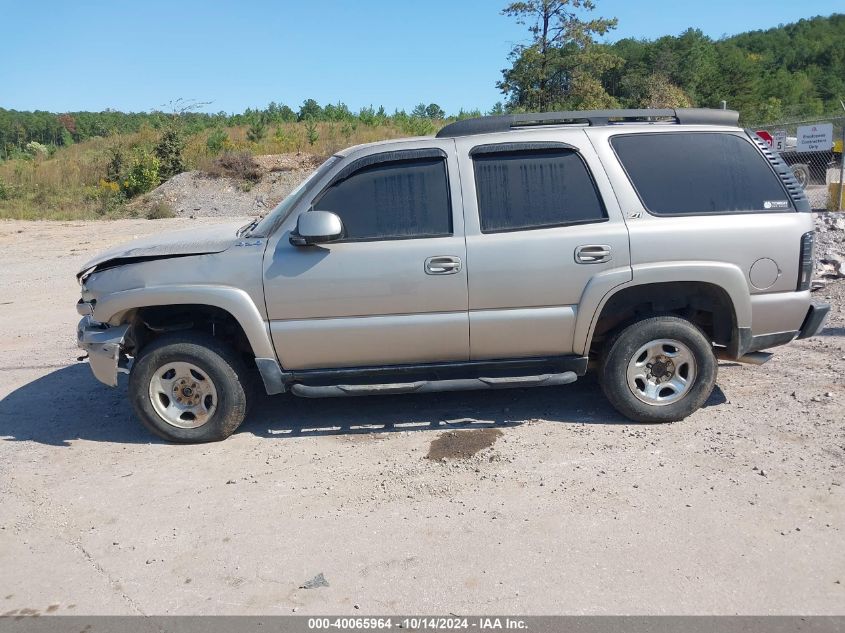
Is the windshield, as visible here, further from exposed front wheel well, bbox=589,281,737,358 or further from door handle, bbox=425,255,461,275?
exposed front wheel well, bbox=589,281,737,358

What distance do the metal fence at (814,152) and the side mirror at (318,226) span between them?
24.9ft

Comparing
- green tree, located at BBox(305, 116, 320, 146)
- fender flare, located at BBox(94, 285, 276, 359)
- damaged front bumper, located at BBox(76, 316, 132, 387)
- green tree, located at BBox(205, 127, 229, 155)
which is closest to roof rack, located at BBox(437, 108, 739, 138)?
fender flare, located at BBox(94, 285, 276, 359)

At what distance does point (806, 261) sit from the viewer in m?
4.87

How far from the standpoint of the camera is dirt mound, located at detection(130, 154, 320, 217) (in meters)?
23.8

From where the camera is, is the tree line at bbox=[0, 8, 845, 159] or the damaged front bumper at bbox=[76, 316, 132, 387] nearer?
the damaged front bumper at bbox=[76, 316, 132, 387]

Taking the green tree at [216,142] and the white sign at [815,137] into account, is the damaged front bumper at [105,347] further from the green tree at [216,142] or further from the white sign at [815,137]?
the green tree at [216,142]

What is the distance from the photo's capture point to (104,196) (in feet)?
84.4

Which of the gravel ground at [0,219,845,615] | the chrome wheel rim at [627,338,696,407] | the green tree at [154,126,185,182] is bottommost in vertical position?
the gravel ground at [0,219,845,615]

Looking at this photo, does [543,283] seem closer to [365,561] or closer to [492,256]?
[492,256]

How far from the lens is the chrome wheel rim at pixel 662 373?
5012mm

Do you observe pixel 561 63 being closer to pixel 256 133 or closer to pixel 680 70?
pixel 256 133

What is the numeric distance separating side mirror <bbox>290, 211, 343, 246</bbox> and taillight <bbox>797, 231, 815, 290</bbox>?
3106 mm
